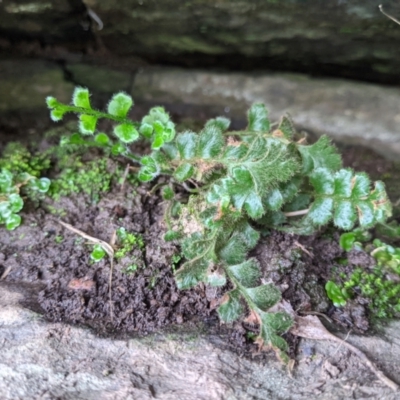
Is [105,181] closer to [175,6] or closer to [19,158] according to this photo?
[19,158]

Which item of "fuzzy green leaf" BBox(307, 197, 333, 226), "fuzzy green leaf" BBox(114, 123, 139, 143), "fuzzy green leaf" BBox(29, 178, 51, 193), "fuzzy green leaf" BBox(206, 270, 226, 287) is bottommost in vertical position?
"fuzzy green leaf" BBox(29, 178, 51, 193)

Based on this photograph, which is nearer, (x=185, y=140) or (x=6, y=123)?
(x=185, y=140)

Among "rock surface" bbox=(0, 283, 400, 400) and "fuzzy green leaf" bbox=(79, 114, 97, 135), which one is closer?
"rock surface" bbox=(0, 283, 400, 400)

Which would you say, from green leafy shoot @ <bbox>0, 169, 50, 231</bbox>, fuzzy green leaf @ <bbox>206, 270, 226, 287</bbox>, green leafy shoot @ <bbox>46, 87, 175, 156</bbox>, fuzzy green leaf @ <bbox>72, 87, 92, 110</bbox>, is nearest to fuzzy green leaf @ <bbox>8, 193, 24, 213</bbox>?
green leafy shoot @ <bbox>0, 169, 50, 231</bbox>

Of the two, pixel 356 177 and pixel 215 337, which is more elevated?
pixel 356 177

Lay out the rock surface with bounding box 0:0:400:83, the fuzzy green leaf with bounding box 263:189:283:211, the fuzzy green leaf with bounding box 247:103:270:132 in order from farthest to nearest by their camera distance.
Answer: the rock surface with bounding box 0:0:400:83 < the fuzzy green leaf with bounding box 247:103:270:132 < the fuzzy green leaf with bounding box 263:189:283:211

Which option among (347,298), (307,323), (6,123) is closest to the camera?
(307,323)

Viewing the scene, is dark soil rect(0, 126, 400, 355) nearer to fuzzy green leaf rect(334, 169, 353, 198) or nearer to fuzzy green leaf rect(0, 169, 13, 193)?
fuzzy green leaf rect(0, 169, 13, 193)

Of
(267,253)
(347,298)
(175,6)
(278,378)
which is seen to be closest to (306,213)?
(267,253)
